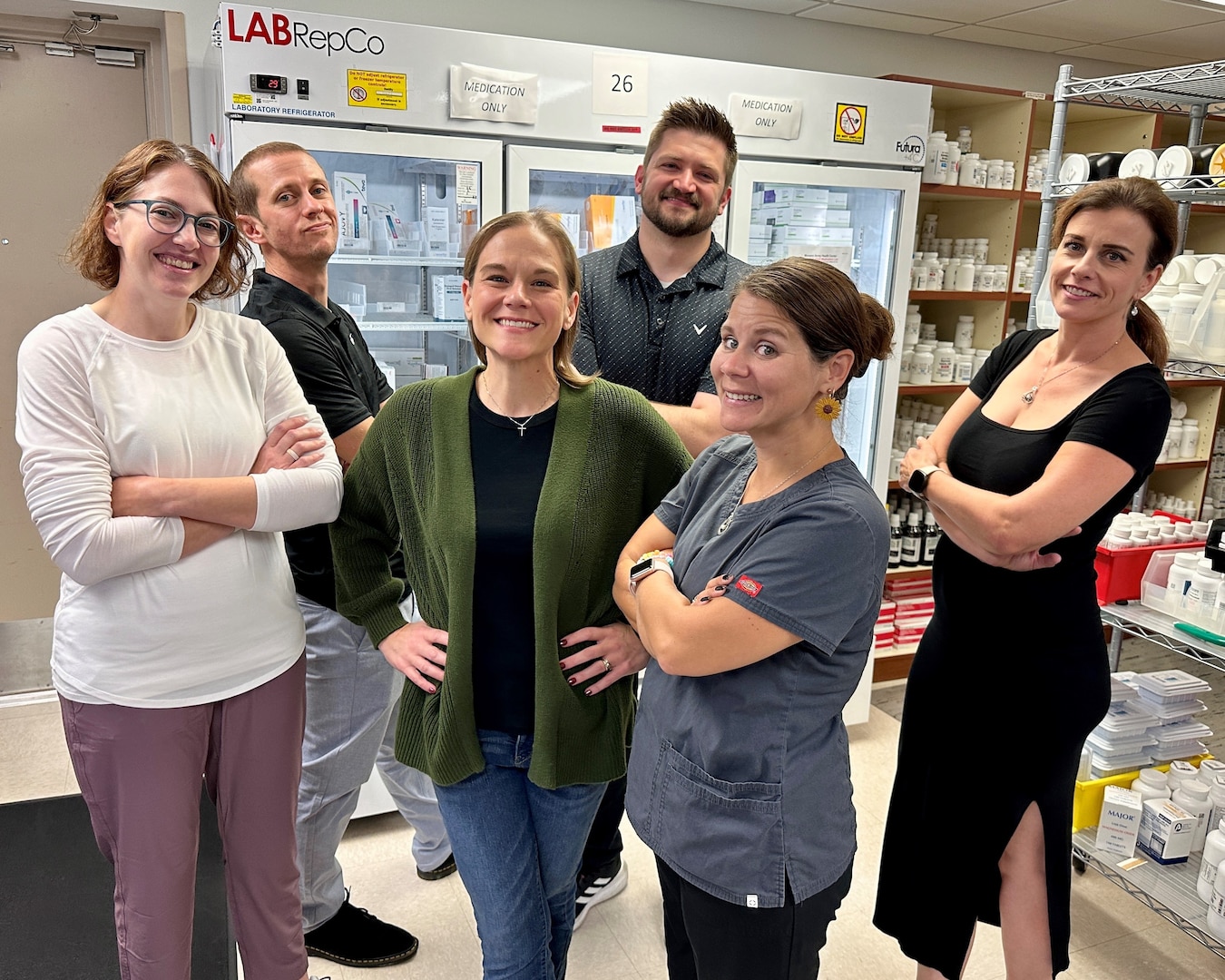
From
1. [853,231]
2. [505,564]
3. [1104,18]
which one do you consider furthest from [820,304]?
[1104,18]

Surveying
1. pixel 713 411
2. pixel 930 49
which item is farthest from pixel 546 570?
pixel 930 49

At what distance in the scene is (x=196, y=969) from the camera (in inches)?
89.7

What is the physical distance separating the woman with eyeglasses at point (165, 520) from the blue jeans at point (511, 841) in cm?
44

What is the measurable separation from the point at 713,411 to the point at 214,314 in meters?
1.04

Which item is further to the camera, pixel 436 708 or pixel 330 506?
pixel 330 506

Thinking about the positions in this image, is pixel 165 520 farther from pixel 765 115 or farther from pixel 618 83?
pixel 765 115

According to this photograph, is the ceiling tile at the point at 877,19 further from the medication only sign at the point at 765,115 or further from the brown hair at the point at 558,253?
the brown hair at the point at 558,253

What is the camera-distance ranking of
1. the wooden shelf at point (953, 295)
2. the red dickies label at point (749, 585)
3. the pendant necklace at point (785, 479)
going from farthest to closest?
the wooden shelf at point (953, 295), the pendant necklace at point (785, 479), the red dickies label at point (749, 585)

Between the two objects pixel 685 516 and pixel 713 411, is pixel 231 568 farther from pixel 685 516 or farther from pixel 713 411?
pixel 713 411

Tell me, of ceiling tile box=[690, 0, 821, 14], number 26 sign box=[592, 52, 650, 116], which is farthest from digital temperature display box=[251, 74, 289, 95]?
ceiling tile box=[690, 0, 821, 14]

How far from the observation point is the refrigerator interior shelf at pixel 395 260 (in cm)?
280

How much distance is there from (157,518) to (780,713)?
1044mm

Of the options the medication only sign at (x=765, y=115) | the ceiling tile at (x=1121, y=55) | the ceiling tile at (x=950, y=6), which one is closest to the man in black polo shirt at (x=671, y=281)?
the medication only sign at (x=765, y=115)

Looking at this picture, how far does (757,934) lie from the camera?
1.35m
